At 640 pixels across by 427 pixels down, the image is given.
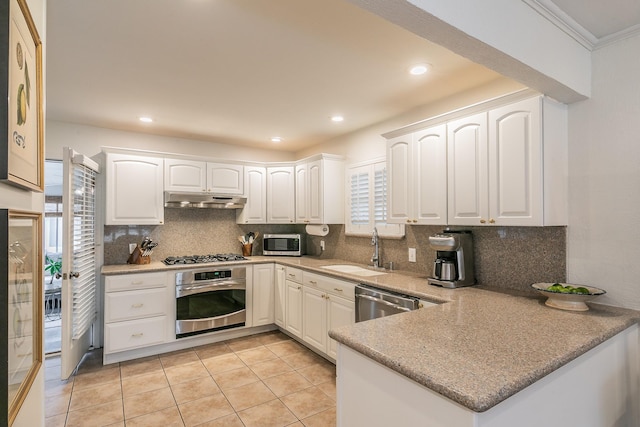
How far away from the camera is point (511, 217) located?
2.14m

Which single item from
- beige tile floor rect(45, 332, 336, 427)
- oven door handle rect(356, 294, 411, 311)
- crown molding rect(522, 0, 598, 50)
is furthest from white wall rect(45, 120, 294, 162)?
crown molding rect(522, 0, 598, 50)

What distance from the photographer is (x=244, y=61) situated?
2273mm

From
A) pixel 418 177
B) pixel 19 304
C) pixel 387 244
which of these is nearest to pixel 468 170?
pixel 418 177

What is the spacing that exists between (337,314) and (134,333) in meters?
2.09

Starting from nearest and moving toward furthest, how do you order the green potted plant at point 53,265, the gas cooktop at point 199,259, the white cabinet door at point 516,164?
1. the white cabinet door at point 516,164
2. the gas cooktop at point 199,259
3. the green potted plant at point 53,265

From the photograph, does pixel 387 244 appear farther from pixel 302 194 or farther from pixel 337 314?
pixel 302 194

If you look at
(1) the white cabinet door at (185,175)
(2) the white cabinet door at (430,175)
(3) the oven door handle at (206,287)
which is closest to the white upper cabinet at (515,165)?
(2) the white cabinet door at (430,175)

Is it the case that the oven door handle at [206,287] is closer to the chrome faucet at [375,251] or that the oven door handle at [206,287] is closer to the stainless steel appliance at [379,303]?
the chrome faucet at [375,251]

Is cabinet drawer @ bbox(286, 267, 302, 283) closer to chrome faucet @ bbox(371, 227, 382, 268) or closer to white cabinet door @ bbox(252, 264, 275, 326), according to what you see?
white cabinet door @ bbox(252, 264, 275, 326)

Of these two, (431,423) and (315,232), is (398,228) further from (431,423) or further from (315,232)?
(431,423)

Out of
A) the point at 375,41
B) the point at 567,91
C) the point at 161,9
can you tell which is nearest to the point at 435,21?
the point at 375,41

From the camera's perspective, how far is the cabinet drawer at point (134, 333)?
3277 millimetres

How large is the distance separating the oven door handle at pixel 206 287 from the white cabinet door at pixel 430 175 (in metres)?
2.24

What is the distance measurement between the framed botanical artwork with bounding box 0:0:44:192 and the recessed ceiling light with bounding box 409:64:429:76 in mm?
2094
